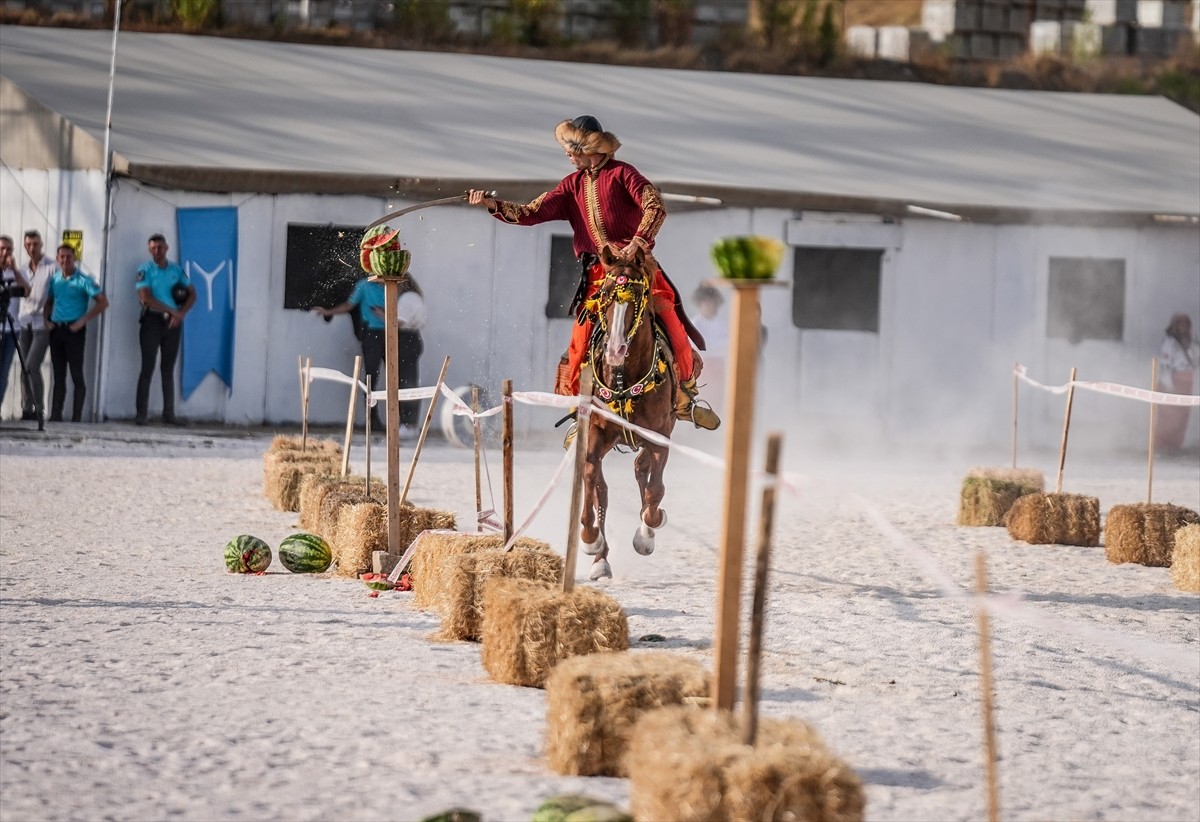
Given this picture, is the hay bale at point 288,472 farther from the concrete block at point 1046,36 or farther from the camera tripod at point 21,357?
the concrete block at point 1046,36

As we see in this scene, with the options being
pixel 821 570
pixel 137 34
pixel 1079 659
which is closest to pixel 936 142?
pixel 137 34

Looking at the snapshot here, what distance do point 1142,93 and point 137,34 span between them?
2001 centimetres

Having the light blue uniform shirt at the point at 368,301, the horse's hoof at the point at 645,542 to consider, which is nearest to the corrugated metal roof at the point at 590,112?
the light blue uniform shirt at the point at 368,301

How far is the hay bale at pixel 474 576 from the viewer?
317 inches

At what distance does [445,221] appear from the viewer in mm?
21453

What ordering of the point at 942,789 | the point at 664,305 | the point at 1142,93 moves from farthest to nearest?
the point at 1142,93 < the point at 664,305 < the point at 942,789

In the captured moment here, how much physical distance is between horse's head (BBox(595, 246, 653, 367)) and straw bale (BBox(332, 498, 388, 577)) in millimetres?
1515

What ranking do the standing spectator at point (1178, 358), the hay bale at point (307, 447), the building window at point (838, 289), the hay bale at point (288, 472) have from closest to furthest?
the hay bale at point (288, 472)
the hay bale at point (307, 447)
the building window at point (838, 289)
the standing spectator at point (1178, 358)

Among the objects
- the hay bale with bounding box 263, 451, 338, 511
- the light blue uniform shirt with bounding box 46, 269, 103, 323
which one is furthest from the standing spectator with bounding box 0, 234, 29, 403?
the hay bale with bounding box 263, 451, 338, 511

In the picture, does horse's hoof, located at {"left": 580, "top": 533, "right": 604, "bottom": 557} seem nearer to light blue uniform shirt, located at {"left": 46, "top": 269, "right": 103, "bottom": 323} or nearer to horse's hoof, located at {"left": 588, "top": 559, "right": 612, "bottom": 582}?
horse's hoof, located at {"left": 588, "top": 559, "right": 612, "bottom": 582}

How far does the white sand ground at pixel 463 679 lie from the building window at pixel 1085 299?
10.9 m

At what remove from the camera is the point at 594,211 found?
10.2 metres

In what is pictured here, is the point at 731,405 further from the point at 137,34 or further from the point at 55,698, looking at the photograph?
the point at 137,34

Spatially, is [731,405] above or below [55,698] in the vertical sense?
above
